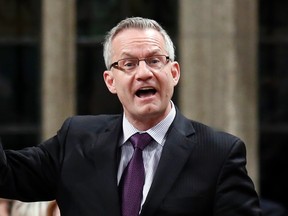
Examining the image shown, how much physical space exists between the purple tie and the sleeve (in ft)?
1.02

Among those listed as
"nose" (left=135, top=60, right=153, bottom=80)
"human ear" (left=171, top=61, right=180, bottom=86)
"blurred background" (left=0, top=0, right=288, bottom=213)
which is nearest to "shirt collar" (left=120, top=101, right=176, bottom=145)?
"human ear" (left=171, top=61, right=180, bottom=86)

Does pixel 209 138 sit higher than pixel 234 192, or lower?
higher

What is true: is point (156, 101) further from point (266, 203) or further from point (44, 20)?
point (44, 20)

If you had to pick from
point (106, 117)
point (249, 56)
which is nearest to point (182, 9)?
point (249, 56)

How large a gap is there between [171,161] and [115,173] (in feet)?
0.76

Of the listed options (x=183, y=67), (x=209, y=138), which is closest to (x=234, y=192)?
(x=209, y=138)

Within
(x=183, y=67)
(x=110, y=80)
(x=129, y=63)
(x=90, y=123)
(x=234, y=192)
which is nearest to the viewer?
(x=234, y=192)

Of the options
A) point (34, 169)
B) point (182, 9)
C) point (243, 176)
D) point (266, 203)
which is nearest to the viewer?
point (243, 176)

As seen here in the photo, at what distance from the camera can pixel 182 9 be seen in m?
12.8

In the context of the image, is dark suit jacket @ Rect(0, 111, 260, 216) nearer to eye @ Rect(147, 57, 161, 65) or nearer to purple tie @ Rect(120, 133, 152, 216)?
purple tie @ Rect(120, 133, 152, 216)

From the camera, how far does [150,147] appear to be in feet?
12.9

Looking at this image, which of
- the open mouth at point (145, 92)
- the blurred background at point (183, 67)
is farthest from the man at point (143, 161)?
the blurred background at point (183, 67)

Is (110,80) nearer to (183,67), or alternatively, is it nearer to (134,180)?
(134,180)

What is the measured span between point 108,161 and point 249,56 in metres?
9.17
